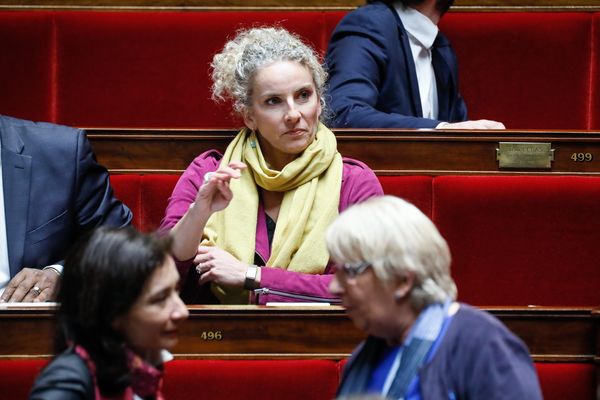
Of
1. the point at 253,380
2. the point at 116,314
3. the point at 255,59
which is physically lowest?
the point at 253,380

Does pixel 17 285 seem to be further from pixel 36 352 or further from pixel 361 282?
pixel 361 282

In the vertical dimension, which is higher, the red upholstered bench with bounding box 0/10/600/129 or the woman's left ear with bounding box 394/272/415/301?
the red upholstered bench with bounding box 0/10/600/129

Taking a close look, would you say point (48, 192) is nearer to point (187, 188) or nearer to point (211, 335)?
point (187, 188)

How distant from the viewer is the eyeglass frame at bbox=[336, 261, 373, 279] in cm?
80

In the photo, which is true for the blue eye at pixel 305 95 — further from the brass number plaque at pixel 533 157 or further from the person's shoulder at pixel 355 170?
the brass number plaque at pixel 533 157

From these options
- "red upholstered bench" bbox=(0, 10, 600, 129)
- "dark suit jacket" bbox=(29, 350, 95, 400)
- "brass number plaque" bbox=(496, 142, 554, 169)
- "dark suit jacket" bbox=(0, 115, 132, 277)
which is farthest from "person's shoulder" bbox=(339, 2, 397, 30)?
"dark suit jacket" bbox=(29, 350, 95, 400)

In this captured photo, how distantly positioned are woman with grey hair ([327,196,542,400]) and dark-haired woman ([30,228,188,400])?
123 mm

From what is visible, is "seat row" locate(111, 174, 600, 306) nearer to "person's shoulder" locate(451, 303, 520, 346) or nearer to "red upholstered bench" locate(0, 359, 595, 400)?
"red upholstered bench" locate(0, 359, 595, 400)

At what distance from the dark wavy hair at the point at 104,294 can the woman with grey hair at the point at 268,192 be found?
1.23 ft

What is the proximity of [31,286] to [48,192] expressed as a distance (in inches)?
4.7

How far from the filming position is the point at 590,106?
5.90ft

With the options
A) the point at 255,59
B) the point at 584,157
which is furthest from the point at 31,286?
the point at 584,157

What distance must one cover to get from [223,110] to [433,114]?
35 centimetres

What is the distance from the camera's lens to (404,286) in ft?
2.62
